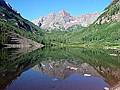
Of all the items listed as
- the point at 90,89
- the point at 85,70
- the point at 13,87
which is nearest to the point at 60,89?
the point at 90,89

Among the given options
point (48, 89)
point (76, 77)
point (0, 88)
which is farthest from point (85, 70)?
point (0, 88)

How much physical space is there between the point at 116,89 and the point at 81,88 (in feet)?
31.9

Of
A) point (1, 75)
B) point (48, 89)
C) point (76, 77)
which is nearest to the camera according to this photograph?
point (48, 89)

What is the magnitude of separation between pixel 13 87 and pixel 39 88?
19.1ft

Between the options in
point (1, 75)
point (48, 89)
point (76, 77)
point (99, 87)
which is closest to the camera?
point (48, 89)

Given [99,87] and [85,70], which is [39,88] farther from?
[85,70]

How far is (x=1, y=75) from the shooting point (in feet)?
244

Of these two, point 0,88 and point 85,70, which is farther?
point 85,70

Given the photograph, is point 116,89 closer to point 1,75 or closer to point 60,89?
point 60,89

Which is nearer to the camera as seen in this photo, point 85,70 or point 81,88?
point 81,88

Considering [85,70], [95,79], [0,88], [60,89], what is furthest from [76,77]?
[0,88]

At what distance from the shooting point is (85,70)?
9856 cm

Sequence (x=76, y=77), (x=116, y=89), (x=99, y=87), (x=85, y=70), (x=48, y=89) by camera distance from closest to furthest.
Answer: (x=116, y=89) → (x=48, y=89) → (x=99, y=87) → (x=76, y=77) → (x=85, y=70)

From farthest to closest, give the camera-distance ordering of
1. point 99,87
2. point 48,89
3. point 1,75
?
point 1,75
point 99,87
point 48,89
